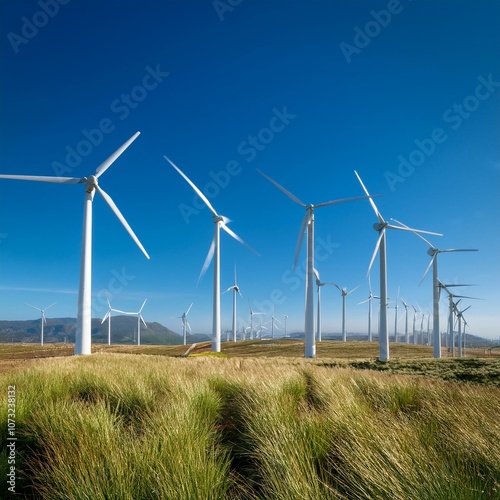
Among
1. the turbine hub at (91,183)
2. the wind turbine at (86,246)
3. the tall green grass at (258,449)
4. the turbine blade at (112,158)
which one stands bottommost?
the tall green grass at (258,449)

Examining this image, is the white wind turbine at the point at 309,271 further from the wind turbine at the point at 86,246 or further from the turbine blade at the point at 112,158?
the wind turbine at the point at 86,246

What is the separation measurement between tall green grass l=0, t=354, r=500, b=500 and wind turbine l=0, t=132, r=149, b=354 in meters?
22.5

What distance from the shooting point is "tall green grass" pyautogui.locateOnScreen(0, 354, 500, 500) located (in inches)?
167

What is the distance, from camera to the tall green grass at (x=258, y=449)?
4.23 meters

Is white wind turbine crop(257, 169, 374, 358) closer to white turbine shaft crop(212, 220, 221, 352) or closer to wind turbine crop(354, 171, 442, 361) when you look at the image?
wind turbine crop(354, 171, 442, 361)

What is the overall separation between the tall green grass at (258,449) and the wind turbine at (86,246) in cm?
2245

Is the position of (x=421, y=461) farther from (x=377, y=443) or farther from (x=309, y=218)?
(x=309, y=218)

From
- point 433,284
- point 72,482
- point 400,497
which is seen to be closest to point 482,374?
point 400,497

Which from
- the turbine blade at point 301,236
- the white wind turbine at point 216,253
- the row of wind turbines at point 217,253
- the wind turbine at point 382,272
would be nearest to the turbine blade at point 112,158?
the row of wind turbines at point 217,253

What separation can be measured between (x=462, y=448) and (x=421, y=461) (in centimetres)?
121

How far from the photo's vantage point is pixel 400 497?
149 inches

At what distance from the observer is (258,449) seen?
19.3ft

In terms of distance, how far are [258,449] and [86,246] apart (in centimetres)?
3035

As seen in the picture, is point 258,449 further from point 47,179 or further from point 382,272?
point 382,272
